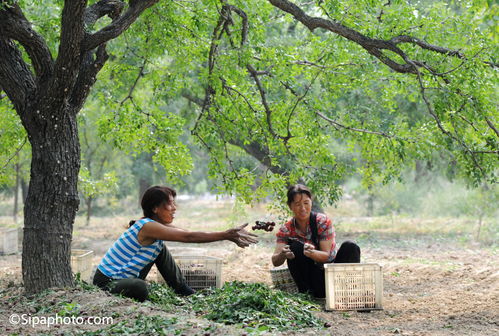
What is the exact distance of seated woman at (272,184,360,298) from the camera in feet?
18.8

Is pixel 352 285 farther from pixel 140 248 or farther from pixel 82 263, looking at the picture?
pixel 82 263

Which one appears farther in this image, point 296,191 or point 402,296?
point 402,296

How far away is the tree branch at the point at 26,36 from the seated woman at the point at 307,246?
8.17 ft

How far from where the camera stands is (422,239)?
14.8m

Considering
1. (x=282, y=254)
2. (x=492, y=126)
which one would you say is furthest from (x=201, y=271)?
(x=492, y=126)

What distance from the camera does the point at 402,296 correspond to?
6629 mm

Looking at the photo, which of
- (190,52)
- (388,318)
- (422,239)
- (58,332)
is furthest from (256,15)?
(422,239)

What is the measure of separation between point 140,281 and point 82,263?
1.87 metres

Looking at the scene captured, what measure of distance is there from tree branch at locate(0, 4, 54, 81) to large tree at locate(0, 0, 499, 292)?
0.01 meters

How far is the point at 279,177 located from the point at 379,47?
1.72m

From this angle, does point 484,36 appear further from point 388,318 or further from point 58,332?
point 58,332

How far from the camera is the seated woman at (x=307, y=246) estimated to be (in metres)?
5.73

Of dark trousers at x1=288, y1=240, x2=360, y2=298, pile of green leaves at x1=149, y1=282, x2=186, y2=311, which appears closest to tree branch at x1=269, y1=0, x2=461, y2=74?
dark trousers at x1=288, y1=240, x2=360, y2=298

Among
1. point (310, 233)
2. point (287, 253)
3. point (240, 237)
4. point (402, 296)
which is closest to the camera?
point (240, 237)
